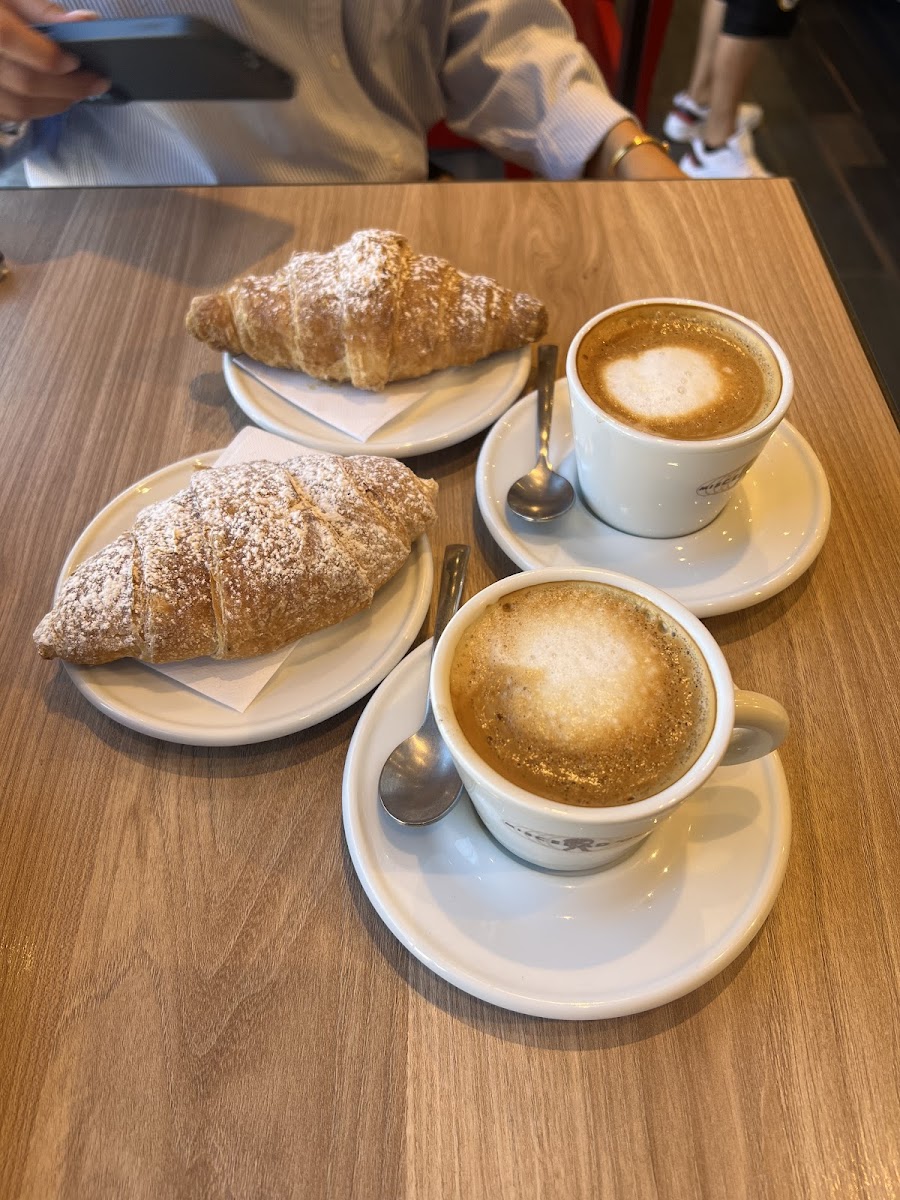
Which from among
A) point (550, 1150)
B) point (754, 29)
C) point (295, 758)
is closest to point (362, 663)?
point (295, 758)

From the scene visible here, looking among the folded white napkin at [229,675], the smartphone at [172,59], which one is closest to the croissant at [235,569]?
the folded white napkin at [229,675]

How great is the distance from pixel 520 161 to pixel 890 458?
3.19 feet

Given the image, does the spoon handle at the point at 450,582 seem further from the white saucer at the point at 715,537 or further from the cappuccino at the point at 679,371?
the cappuccino at the point at 679,371

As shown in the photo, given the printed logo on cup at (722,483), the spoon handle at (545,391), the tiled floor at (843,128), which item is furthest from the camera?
the tiled floor at (843,128)

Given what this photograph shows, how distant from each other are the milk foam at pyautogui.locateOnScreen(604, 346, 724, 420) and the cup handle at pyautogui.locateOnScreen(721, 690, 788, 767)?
0.33m

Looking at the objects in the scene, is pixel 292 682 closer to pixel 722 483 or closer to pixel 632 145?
pixel 722 483

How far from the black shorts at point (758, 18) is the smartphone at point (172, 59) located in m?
2.18

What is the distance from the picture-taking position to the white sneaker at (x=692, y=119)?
2920 mm

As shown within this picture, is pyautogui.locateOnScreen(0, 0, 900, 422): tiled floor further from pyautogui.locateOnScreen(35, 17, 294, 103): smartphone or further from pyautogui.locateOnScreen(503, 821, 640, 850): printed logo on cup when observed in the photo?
pyautogui.locateOnScreen(503, 821, 640, 850): printed logo on cup

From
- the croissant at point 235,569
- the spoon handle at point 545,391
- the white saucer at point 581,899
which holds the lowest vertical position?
the white saucer at point 581,899

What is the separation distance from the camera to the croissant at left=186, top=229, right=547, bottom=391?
933 millimetres

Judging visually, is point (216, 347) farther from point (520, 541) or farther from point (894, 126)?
point (894, 126)

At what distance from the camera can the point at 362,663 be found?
2.41 feet

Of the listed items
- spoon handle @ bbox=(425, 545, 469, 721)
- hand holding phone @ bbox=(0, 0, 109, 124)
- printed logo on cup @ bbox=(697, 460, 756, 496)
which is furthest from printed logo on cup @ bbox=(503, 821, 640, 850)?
hand holding phone @ bbox=(0, 0, 109, 124)
